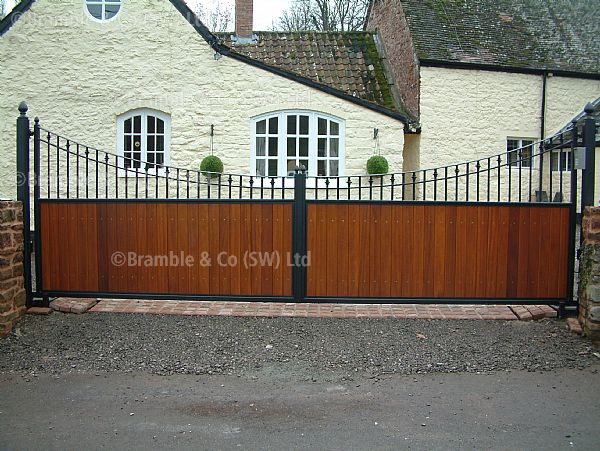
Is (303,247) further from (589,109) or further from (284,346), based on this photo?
(589,109)

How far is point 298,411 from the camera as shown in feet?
16.3

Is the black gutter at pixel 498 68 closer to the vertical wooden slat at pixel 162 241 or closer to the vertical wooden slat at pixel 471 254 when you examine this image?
the vertical wooden slat at pixel 471 254

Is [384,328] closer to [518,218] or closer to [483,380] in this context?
[483,380]

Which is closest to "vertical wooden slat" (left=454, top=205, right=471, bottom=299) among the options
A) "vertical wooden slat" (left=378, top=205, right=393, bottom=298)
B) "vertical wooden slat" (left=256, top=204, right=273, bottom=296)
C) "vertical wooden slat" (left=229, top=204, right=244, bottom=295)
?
"vertical wooden slat" (left=378, top=205, right=393, bottom=298)

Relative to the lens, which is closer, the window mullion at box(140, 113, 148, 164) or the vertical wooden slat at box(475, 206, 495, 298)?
the vertical wooden slat at box(475, 206, 495, 298)

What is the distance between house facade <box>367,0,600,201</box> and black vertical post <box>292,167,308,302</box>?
8.85 meters

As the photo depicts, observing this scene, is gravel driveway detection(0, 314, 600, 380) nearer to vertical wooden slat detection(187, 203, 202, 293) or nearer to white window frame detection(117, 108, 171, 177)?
vertical wooden slat detection(187, 203, 202, 293)

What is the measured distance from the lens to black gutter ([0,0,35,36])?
13.4 metres

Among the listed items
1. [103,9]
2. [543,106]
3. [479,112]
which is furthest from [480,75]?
[103,9]

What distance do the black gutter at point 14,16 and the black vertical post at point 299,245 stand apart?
9612 mm

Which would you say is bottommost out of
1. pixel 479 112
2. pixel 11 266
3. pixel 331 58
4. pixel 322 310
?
pixel 322 310

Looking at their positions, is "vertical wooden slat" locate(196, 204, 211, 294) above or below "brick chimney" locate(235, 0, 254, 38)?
below

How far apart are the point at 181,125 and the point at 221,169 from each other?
57.0 inches

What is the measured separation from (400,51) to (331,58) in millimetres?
2041
